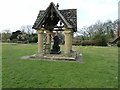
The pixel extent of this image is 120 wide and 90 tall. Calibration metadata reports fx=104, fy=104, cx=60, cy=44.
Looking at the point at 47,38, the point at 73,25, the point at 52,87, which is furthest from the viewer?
the point at 47,38

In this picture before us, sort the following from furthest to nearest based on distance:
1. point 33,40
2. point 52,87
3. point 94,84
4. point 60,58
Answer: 1. point 33,40
2. point 60,58
3. point 94,84
4. point 52,87

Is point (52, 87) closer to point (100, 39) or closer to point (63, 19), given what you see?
point (63, 19)

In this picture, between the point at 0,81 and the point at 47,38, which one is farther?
the point at 47,38

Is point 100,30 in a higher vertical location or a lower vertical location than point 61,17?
higher

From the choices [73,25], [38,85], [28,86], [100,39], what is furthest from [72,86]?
[100,39]

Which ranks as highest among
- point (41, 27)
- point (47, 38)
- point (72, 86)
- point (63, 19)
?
point (63, 19)

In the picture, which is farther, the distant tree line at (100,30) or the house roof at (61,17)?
the distant tree line at (100,30)

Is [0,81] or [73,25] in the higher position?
[73,25]

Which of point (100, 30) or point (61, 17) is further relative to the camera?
point (100, 30)

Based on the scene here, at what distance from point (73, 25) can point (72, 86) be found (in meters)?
6.33

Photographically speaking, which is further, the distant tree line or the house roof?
the distant tree line

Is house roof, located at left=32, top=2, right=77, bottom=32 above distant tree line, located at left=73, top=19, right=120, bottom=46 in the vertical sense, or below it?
below

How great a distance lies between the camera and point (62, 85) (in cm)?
366

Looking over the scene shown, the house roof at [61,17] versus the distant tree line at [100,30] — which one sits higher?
the distant tree line at [100,30]
